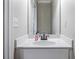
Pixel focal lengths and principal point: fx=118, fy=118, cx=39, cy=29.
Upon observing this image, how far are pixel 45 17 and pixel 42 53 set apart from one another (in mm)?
977

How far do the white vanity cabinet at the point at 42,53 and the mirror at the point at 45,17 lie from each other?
2.52ft

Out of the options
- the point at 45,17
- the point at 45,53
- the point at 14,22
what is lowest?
the point at 45,53

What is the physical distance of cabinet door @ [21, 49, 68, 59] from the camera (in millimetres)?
1809

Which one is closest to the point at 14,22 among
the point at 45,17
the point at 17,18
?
the point at 17,18

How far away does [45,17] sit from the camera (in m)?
2.56

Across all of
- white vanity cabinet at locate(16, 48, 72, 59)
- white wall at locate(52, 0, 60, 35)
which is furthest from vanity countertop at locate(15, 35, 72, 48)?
white wall at locate(52, 0, 60, 35)

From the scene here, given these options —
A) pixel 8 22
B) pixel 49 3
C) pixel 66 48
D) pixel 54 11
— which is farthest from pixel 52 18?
pixel 8 22

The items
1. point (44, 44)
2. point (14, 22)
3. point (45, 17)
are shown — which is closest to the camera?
point (14, 22)

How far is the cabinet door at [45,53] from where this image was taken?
1.81 m

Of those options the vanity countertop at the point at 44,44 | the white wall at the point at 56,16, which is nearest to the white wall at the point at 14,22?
the vanity countertop at the point at 44,44

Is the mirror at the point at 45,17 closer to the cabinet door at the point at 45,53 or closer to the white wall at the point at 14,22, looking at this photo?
the white wall at the point at 14,22

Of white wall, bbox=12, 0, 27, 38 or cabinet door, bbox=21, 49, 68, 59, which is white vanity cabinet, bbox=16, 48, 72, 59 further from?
white wall, bbox=12, 0, 27, 38

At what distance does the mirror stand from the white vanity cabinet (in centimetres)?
77

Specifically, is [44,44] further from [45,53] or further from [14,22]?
[14,22]
